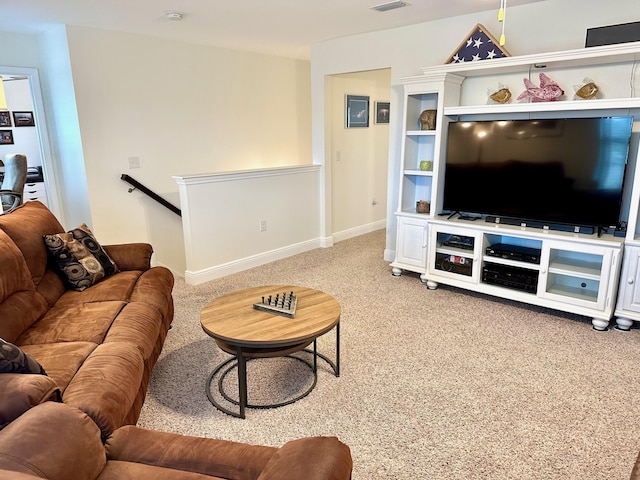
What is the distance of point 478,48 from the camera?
11.3ft

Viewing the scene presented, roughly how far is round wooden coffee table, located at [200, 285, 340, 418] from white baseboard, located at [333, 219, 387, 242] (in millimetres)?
3138

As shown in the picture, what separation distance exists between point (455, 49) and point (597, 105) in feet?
4.29

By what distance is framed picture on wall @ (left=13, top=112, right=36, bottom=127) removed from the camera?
6555mm

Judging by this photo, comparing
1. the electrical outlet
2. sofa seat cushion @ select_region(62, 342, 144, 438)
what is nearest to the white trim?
the electrical outlet

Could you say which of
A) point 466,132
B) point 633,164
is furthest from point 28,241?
point 633,164

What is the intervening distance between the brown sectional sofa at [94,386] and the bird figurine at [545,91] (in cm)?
300

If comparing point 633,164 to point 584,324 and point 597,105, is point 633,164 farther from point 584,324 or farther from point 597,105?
point 584,324

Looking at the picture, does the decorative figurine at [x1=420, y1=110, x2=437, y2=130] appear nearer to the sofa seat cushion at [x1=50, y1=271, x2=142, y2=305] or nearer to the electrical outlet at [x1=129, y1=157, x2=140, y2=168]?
the sofa seat cushion at [x1=50, y1=271, x2=142, y2=305]

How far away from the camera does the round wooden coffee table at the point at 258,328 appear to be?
2.01m

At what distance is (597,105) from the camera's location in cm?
292

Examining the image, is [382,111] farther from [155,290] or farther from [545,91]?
[155,290]

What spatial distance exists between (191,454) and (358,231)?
15.7 ft

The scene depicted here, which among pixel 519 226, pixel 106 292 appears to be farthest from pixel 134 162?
pixel 519 226

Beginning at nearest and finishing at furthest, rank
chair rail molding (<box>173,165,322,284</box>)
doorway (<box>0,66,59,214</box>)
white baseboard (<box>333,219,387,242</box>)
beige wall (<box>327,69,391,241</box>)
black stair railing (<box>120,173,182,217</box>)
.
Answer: chair rail molding (<box>173,165,322,284</box>) < black stair railing (<box>120,173,182,217</box>) < beige wall (<box>327,69,391,241</box>) < white baseboard (<box>333,219,387,242</box>) < doorway (<box>0,66,59,214</box>)
